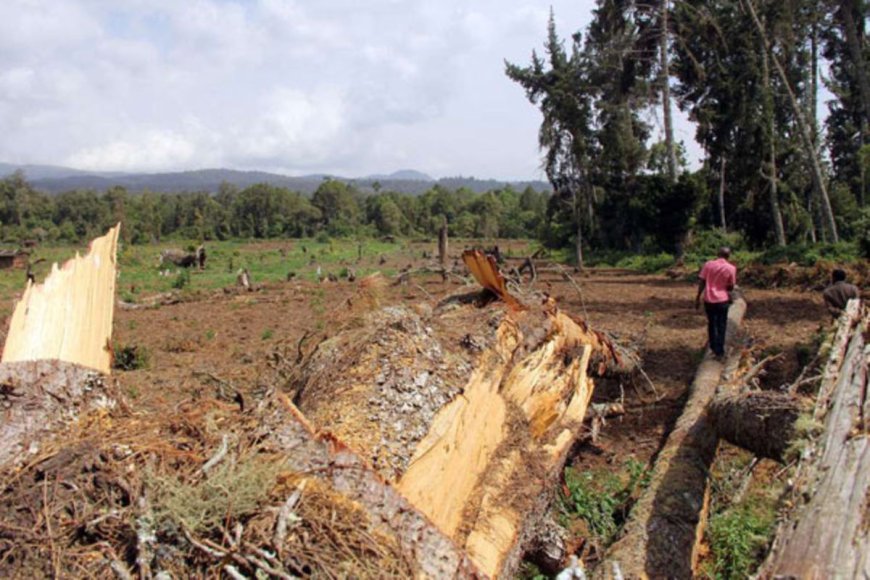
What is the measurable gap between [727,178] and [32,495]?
31.8 meters

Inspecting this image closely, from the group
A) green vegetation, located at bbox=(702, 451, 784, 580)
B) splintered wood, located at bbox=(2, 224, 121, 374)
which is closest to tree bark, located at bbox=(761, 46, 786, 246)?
green vegetation, located at bbox=(702, 451, 784, 580)

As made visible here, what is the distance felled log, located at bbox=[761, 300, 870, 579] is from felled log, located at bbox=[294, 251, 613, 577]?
5.80ft

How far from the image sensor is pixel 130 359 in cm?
1116

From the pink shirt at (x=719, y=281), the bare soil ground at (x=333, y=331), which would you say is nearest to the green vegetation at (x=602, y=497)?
the bare soil ground at (x=333, y=331)

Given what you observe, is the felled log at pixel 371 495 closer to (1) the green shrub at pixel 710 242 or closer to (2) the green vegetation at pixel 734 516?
(2) the green vegetation at pixel 734 516

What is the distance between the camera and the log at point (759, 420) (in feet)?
16.1

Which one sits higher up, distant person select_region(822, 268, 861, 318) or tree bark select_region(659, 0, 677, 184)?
tree bark select_region(659, 0, 677, 184)

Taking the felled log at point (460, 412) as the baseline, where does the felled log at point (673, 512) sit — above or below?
below

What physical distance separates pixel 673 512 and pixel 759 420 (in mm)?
1057

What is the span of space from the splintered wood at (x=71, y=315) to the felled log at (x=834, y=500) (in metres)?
4.02

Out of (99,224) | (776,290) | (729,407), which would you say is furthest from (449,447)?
(99,224)

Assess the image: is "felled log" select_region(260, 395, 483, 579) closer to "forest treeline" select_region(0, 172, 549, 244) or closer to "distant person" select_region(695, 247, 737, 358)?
"distant person" select_region(695, 247, 737, 358)

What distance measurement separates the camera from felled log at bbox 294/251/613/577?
13.0 feet

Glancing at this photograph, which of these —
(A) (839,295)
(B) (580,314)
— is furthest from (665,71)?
(A) (839,295)
